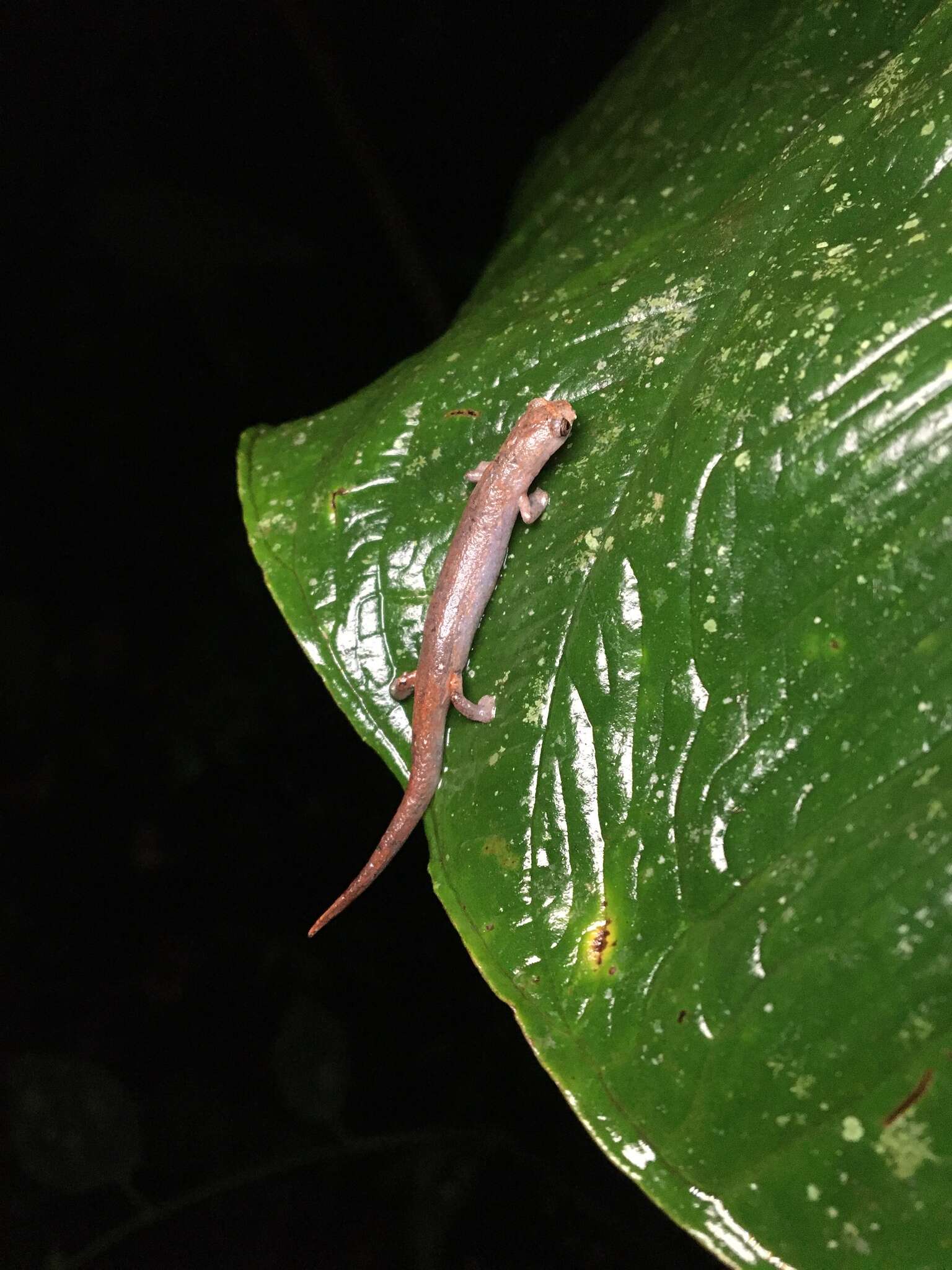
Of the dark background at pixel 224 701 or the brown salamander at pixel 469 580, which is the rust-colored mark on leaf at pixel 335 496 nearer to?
the brown salamander at pixel 469 580

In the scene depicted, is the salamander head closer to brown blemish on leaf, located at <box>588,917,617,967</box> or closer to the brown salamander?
the brown salamander

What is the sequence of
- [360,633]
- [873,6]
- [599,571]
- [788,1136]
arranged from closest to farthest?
[788,1136], [599,571], [873,6], [360,633]

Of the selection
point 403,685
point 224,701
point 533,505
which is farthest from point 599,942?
point 224,701

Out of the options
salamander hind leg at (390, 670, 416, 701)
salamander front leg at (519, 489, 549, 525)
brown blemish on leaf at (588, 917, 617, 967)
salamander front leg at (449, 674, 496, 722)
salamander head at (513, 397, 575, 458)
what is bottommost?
brown blemish on leaf at (588, 917, 617, 967)

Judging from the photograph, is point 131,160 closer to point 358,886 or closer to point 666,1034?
A: point 358,886

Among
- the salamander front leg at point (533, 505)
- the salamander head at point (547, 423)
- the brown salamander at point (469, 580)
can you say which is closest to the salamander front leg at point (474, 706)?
the brown salamander at point (469, 580)

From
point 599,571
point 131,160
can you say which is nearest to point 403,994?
point 599,571

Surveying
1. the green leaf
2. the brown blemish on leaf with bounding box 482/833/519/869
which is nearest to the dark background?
the green leaf
